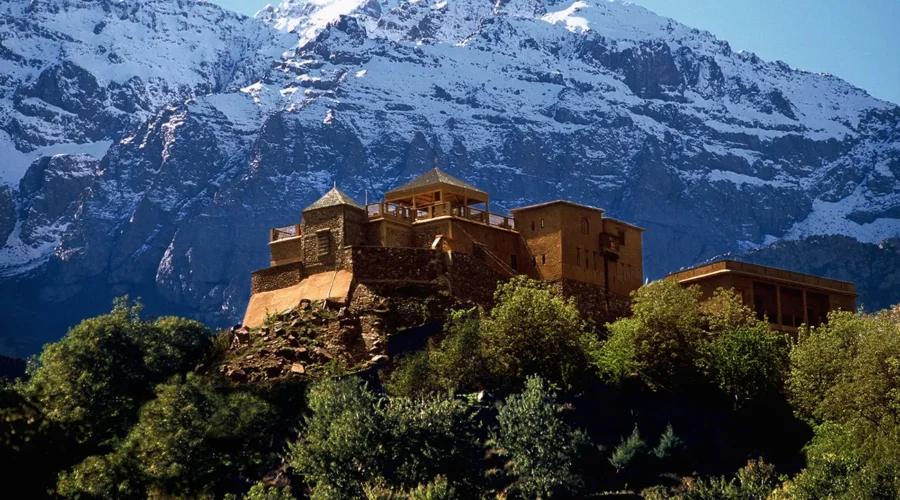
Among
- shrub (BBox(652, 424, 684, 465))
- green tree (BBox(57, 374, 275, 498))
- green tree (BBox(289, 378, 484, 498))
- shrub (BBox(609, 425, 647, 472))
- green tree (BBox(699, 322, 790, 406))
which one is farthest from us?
green tree (BBox(699, 322, 790, 406))

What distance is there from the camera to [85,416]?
8819cm

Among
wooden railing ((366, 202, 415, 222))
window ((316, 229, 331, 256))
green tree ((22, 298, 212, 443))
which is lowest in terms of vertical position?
green tree ((22, 298, 212, 443))

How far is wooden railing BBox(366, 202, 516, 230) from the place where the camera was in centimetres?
9931

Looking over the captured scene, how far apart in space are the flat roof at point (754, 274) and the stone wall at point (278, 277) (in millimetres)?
24507

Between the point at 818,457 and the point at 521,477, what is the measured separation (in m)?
15.1

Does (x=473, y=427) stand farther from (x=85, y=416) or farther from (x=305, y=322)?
(x=85, y=416)

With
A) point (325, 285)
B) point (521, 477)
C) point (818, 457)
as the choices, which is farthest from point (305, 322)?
point (818, 457)

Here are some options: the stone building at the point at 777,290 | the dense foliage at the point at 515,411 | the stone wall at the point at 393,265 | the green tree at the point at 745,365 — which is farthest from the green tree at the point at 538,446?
→ the stone building at the point at 777,290

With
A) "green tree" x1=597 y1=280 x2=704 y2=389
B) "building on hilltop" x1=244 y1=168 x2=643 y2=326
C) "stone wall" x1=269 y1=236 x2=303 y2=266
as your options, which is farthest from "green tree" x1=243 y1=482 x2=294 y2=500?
"green tree" x1=597 y1=280 x2=704 y2=389

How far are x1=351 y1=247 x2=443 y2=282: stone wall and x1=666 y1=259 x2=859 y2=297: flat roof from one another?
60.9 feet

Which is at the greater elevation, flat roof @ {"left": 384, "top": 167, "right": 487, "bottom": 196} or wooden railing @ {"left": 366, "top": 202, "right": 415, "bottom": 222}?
flat roof @ {"left": 384, "top": 167, "right": 487, "bottom": 196}

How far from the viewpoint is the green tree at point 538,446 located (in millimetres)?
80438

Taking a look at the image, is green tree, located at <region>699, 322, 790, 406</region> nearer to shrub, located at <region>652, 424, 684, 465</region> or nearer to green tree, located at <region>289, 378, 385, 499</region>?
shrub, located at <region>652, 424, 684, 465</region>

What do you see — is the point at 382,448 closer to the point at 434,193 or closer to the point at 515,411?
the point at 515,411
